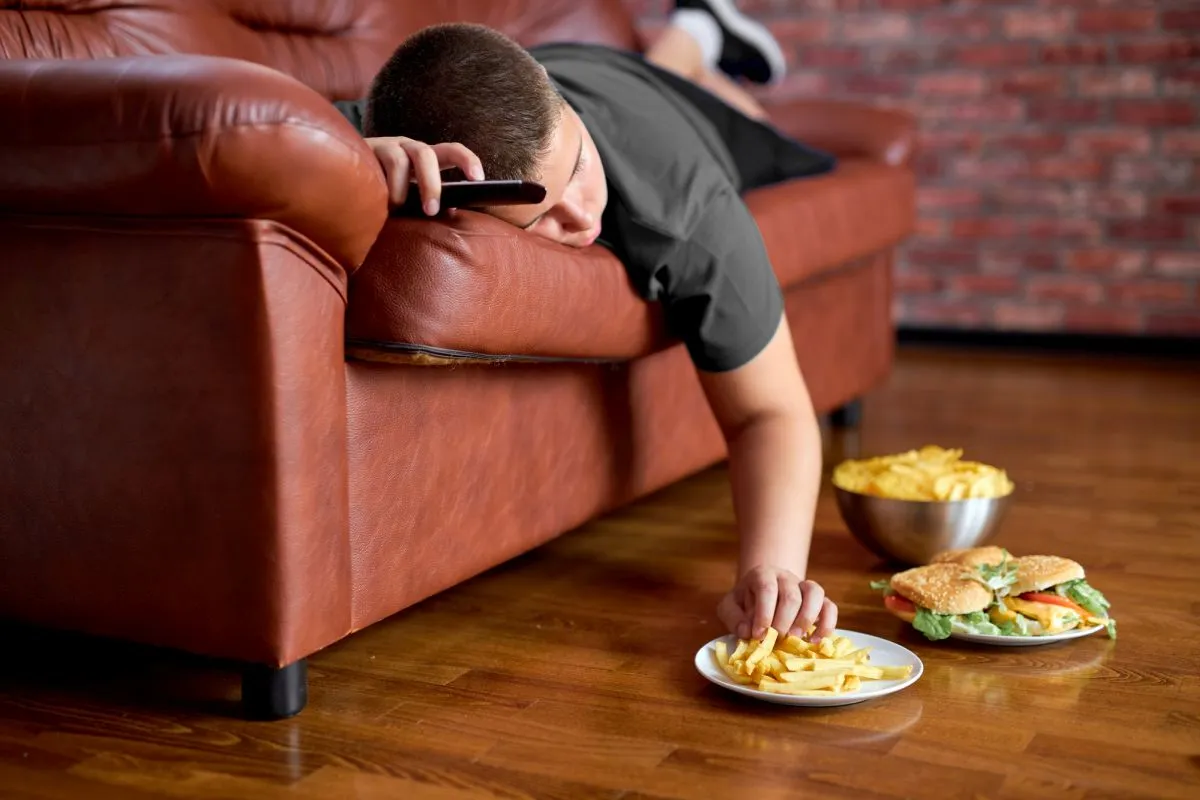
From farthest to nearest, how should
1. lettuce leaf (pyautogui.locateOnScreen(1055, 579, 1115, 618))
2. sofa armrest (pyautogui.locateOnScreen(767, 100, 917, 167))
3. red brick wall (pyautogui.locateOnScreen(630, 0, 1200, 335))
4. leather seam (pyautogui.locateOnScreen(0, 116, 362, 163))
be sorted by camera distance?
red brick wall (pyautogui.locateOnScreen(630, 0, 1200, 335))
sofa armrest (pyautogui.locateOnScreen(767, 100, 917, 167))
lettuce leaf (pyautogui.locateOnScreen(1055, 579, 1115, 618))
leather seam (pyautogui.locateOnScreen(0, 116, 362, 163))

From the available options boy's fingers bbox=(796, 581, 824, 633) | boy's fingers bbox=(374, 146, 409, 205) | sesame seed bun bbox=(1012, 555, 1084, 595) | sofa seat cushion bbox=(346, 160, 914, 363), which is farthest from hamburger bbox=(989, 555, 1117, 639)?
boy's fingers bbox=(374, 146, 409, 205)

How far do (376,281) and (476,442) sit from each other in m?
0.26

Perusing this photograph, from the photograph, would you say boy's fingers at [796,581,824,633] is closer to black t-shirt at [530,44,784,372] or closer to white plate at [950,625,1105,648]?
white plate at [950,625,1105,648]

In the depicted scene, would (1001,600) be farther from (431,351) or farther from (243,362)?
(243,362)

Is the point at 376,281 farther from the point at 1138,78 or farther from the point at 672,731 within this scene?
the point at 1138,78

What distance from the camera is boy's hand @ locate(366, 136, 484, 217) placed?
124cm

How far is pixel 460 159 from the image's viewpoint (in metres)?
1.28

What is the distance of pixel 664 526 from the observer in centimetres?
197

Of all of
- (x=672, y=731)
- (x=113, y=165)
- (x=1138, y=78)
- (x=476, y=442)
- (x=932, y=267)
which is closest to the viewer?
(x=113, y=165)

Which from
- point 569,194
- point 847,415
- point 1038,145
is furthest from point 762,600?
point 1038,145

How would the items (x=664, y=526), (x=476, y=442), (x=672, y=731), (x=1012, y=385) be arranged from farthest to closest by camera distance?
1. (x=1012, y=385)
2. (x=664, y=526)
3. (x=476, y=442)
4. (x=672, y=731)

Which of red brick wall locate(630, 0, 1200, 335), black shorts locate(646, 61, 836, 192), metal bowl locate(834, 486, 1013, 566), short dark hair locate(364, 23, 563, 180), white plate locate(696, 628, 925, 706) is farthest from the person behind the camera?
red brick wall locate(630, 0, 1200, 335)

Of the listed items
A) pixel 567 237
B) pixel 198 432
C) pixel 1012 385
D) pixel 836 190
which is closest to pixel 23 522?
pixel 198 432

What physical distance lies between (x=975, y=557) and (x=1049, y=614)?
0.41 ft
